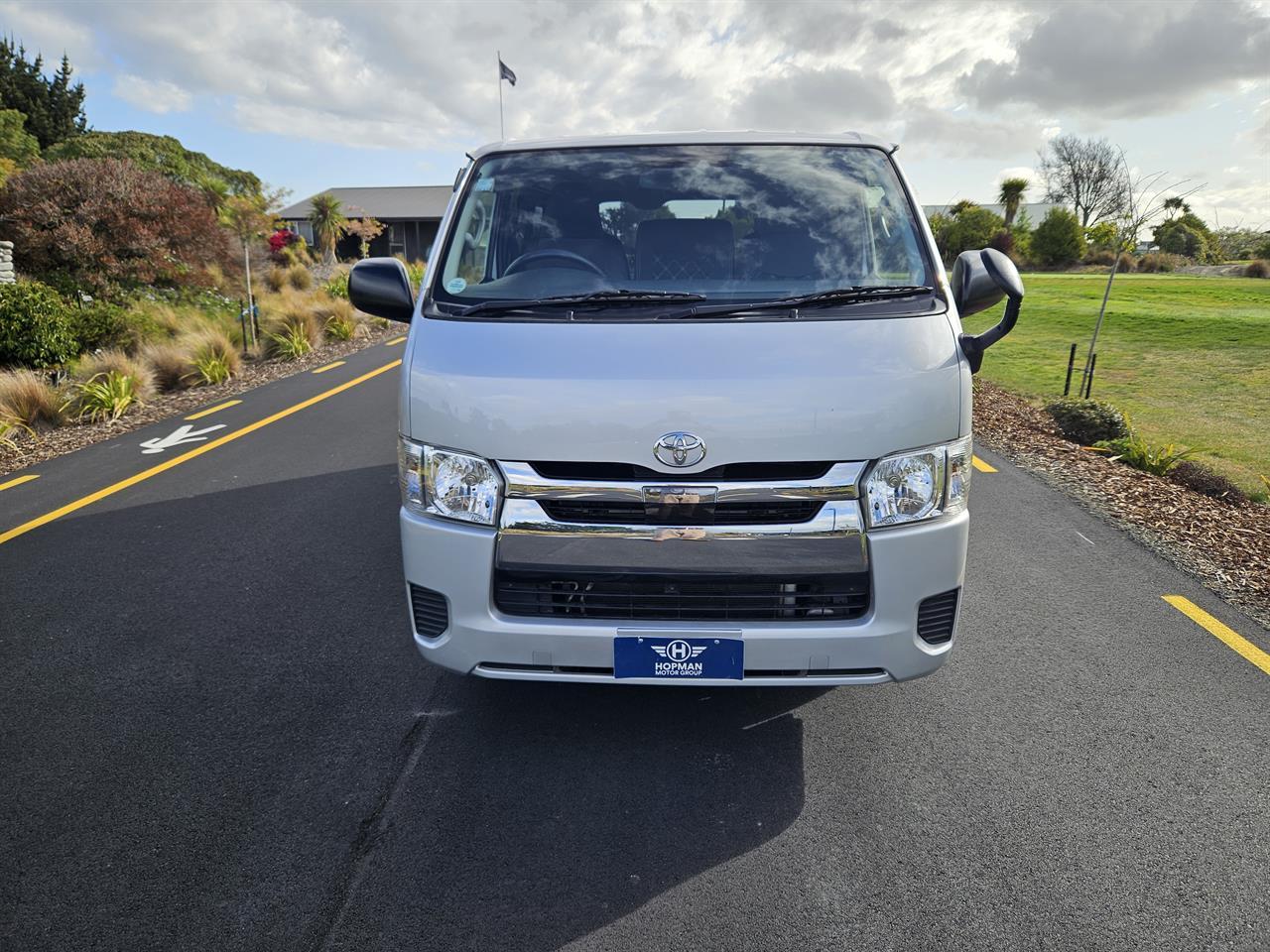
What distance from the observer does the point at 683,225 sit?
360 centimetres

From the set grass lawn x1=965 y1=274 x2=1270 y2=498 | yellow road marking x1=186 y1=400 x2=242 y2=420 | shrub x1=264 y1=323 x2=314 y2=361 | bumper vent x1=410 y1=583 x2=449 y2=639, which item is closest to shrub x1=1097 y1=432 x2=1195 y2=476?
grass lawn x1=965 y1=274 x2=1270 y2=498

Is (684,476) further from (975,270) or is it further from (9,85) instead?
(9,85)

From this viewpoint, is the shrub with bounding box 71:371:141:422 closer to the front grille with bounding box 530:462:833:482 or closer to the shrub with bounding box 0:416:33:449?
the shrub with bounding box 0:416:33:449

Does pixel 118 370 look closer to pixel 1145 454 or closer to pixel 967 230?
pixel 1145 454

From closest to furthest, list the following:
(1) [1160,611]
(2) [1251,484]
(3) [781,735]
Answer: (3) [781,735], (1) [1160,611], (2) [1251,484]

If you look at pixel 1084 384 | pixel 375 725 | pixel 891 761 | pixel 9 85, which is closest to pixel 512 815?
pixel 375 725

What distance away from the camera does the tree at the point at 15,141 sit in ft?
90.0

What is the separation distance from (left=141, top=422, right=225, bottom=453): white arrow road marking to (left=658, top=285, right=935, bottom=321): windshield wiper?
6.79 meters

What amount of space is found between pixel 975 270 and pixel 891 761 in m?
1.86

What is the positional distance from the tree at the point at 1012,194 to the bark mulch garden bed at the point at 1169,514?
46289 millimetres

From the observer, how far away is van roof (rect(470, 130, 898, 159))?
3.86 metres

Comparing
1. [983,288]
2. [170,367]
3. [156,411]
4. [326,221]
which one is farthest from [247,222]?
[326,221]

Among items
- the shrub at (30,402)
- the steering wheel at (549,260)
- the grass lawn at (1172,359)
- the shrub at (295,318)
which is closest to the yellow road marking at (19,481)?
the shrub at (30,402)

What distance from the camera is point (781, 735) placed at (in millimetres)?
3285
